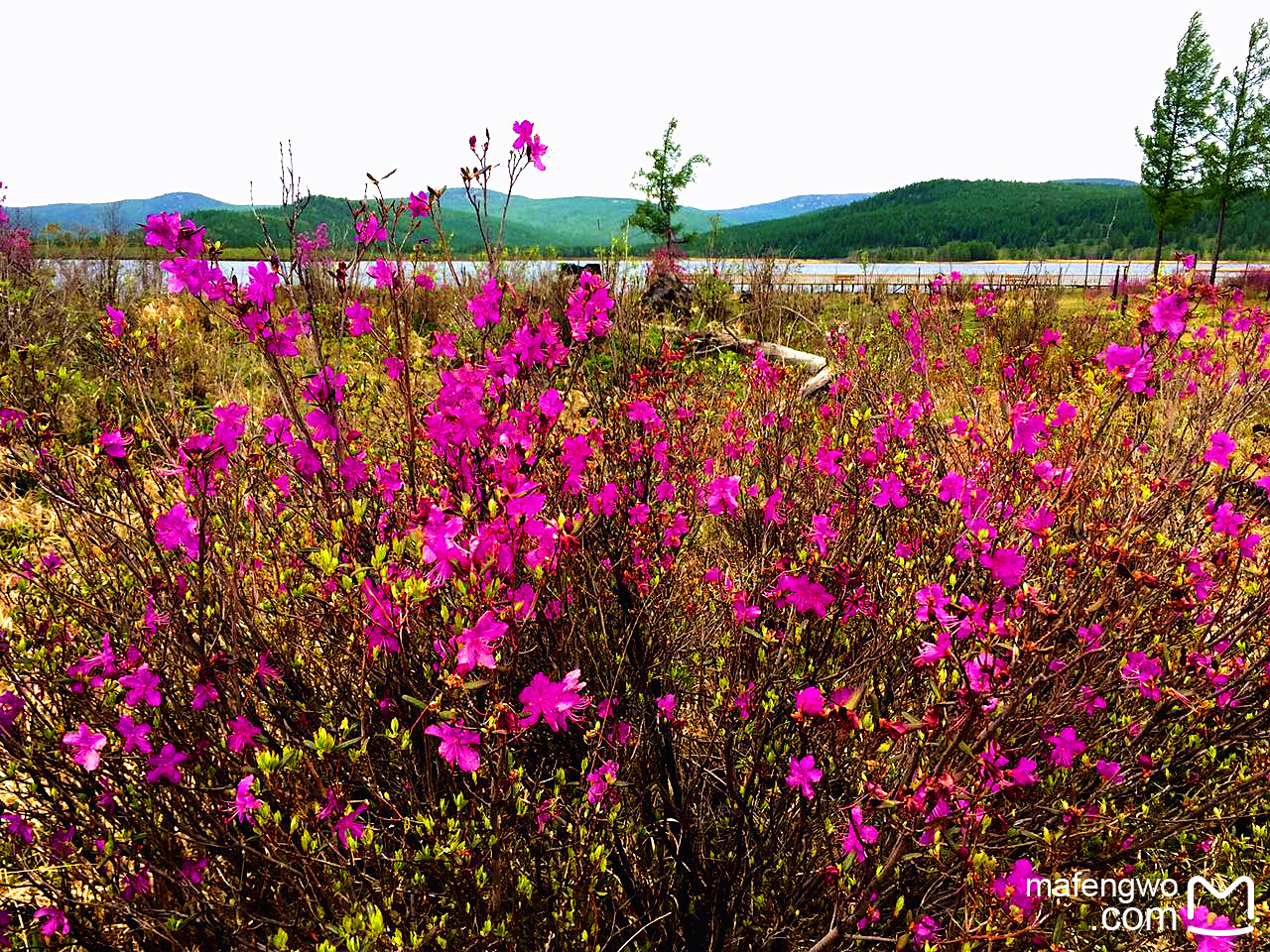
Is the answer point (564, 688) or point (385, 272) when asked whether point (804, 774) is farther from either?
point (385, 272)

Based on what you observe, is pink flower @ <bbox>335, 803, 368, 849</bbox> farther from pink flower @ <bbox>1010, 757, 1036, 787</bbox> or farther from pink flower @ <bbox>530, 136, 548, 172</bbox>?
pink flower @ <bbox>530, 136, 548, 172</bbox>

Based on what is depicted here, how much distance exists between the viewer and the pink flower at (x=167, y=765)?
147 cm

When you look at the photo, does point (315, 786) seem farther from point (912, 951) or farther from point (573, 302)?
point (573, 302)

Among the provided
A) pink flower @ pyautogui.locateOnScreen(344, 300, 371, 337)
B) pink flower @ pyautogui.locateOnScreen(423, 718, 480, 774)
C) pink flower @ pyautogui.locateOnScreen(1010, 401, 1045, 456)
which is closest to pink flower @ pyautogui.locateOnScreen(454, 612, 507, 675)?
pink flower @ pyautogui.locateOnScreen(423, 718, 480, 774)

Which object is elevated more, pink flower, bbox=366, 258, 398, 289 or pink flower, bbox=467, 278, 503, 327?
pink flower, bbox=366, 258, 398, 289

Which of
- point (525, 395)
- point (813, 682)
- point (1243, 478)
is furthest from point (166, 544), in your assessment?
point (1243, 478)

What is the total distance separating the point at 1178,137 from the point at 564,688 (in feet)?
105

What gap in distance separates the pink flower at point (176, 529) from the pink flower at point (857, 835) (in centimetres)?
153

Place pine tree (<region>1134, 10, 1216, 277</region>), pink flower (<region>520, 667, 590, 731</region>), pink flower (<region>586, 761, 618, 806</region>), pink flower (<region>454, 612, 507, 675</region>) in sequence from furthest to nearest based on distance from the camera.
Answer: pine tree (<region>1134, 10, 1216, 277</region>), pink flower (<region>586, 761, 618, 806</region>), pink flower (<region>520, 667, 590, 731</region>), pink flower (<region>454, 612, 507, 675</region>)

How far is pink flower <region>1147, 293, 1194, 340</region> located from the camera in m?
1.60

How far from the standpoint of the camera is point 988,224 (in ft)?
359

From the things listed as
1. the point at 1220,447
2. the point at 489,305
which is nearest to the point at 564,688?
the point at 489,305

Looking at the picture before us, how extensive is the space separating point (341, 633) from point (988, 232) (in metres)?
125

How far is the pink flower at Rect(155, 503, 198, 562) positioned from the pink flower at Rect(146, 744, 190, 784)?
0.44 meters
